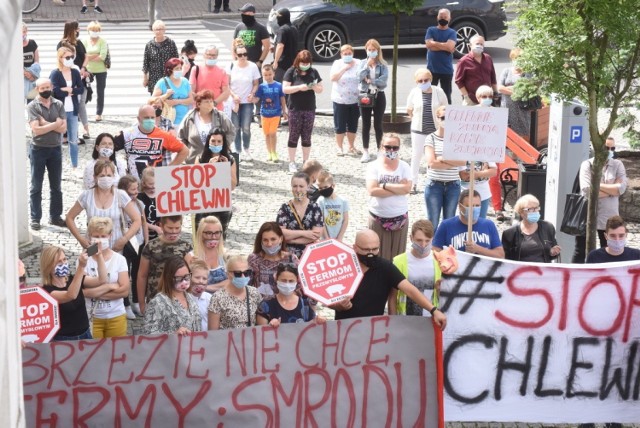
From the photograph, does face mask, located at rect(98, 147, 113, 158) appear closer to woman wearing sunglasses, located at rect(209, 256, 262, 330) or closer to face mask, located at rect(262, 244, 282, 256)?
face mask, located at rect(262, 244, 282, 256)

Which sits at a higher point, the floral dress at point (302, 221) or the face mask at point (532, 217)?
the face mask at point (532, 217)

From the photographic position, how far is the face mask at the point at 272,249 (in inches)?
366

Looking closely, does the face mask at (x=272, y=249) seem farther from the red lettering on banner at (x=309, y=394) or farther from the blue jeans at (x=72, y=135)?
the blue jeans at (x=72, y=135)

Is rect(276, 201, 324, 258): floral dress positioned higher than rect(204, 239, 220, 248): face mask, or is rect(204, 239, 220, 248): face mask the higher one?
rect(276, 201, 324, 258): floral dress

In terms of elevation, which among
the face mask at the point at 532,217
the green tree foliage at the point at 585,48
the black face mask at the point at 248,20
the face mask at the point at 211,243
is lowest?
the face mask at the point at 211,243

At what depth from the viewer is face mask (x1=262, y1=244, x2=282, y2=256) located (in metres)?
9.29

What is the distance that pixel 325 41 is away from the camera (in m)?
23.0

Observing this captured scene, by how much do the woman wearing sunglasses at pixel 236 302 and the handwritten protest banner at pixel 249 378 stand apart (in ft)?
1.60

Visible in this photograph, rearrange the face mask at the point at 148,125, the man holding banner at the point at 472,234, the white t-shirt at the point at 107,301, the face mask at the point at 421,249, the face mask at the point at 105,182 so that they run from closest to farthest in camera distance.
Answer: the face mask at the point at 421,249 < the white t-shirt at the point at 107,301 < the man holding banner at the point at 472,234 < the face mask at the point at 105,182 < the face mask at the point at 148,125

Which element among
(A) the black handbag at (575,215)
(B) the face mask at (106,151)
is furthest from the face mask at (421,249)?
(B) the face mask at (106,151)

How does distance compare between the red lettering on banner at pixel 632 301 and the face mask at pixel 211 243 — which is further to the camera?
the face mask at pixel 211 243

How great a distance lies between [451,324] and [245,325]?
4.60ft

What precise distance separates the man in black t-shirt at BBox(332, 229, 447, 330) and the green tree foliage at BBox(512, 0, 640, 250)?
2.70 meters

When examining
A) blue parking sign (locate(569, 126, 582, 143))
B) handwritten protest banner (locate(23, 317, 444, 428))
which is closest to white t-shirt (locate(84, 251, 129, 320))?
handwritten protest banner (locate(23, 317, 444, 428))
